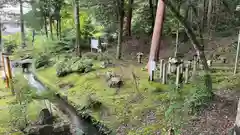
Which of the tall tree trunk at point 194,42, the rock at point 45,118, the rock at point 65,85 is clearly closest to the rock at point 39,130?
the rock at point 45,118

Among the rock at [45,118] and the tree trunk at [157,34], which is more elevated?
the tree trunk at [157,34]

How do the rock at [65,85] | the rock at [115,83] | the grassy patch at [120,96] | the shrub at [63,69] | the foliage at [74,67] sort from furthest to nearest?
the shrub at [63,69] → the foliage at [74,67] → the rock at [65,85] → the rock at [115,83] → the grassy patch at [120,96]

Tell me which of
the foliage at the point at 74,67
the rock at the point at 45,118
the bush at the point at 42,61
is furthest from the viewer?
the bush at the point at 42,61

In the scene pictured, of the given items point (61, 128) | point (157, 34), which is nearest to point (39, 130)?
point (61, 128)

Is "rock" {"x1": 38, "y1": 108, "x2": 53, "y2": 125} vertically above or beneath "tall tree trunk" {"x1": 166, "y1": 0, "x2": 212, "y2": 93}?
beneath

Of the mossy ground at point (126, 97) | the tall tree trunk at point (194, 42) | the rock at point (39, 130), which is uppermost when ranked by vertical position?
the tall tree trunk at point (194, 42)

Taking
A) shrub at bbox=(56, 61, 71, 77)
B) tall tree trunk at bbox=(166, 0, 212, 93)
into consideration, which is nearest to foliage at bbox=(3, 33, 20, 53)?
shrub at bbox=(56, 61, 71, 77)

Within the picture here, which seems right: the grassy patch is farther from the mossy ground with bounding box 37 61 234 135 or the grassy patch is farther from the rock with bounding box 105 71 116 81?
the rock with bounding box 105 71 116 81

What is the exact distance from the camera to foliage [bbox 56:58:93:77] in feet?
42.5

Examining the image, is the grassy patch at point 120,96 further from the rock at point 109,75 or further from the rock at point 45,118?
the rock at point 45,118

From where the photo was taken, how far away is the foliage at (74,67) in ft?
42.5

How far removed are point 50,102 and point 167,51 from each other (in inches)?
321

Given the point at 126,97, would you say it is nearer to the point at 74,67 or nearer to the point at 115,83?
the point at 115,83

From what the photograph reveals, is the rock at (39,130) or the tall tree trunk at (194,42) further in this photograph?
the rock at (39,130)
